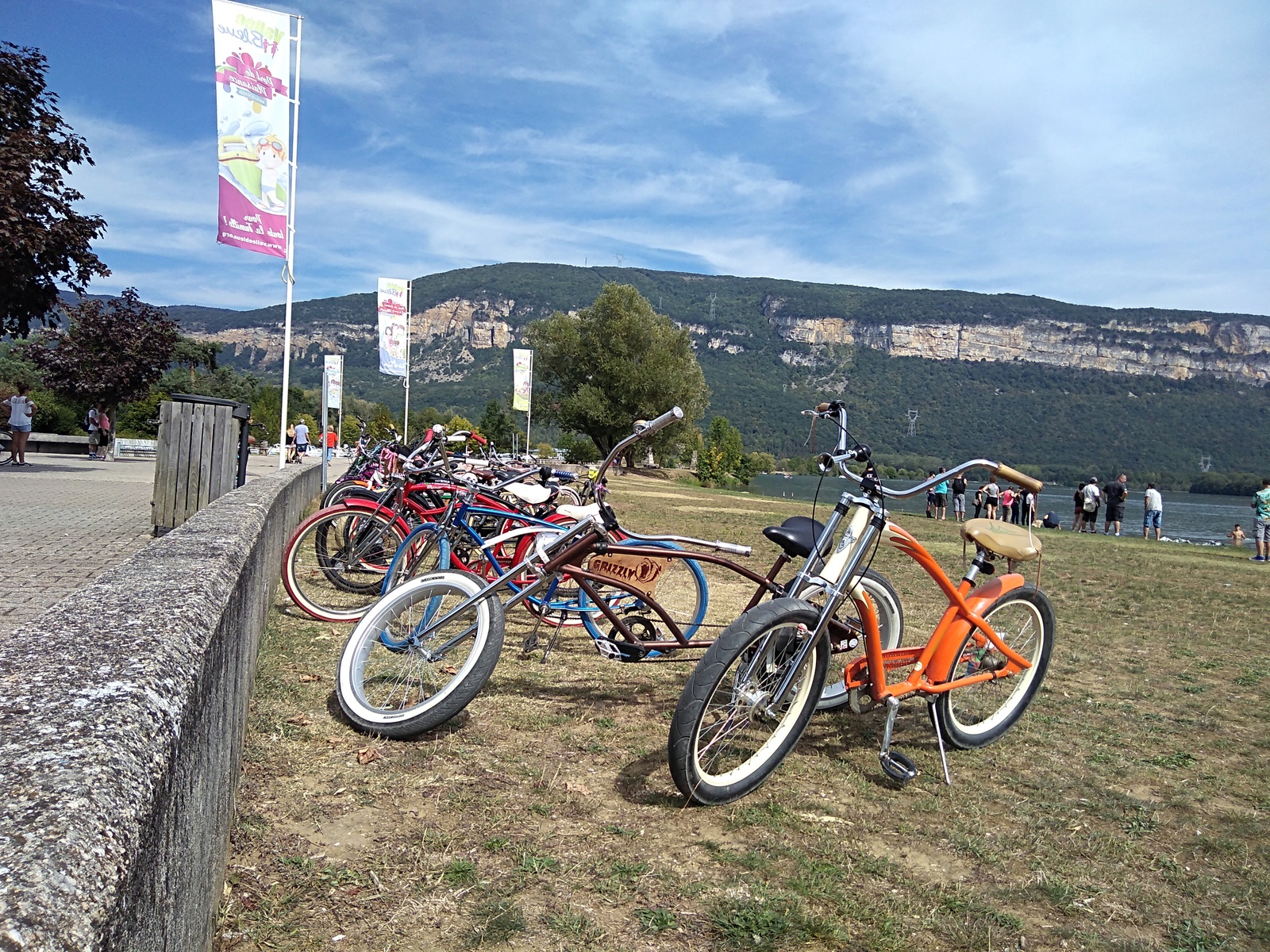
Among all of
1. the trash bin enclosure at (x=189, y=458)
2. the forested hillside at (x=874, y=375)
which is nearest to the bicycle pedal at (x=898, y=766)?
the trash bin enclosure at (x=189, y=458)

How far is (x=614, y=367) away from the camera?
5312 cm

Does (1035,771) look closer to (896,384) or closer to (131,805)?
(131,805)

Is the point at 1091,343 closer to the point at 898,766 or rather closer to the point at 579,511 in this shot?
the point at 579,511

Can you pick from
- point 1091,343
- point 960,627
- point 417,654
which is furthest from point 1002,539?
point 1091,343

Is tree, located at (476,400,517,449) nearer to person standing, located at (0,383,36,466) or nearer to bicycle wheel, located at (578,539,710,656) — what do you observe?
person standing, located at (0,383,36,466)

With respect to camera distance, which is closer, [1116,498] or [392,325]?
[1116,498]

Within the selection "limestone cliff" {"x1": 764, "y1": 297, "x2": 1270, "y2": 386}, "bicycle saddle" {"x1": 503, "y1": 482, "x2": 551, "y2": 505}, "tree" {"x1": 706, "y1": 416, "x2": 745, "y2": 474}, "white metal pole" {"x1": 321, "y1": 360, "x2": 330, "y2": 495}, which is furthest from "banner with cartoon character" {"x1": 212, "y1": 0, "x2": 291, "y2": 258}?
"limestone cliff" {"x1": 764, "y1": 297, "x2": 1270, "y2": 386}

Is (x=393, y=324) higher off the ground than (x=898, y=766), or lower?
higher

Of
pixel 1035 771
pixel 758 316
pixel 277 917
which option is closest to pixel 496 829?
pixel 277 917

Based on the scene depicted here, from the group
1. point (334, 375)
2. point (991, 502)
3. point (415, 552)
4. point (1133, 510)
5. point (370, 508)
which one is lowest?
point (1133, 510)

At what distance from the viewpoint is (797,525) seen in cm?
401

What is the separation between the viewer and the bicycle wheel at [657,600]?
175 inches

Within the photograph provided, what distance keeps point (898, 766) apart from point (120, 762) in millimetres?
2988

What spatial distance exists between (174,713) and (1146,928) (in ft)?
8.63
